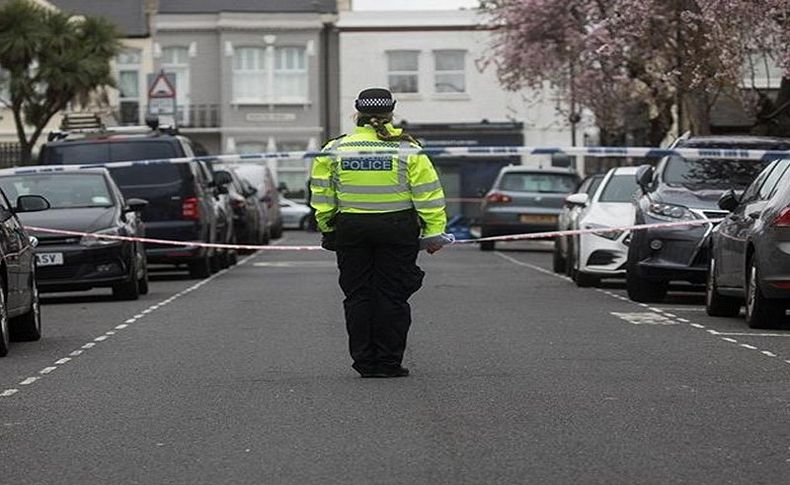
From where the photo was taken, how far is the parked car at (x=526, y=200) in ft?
122

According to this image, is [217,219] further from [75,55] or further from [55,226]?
[75,55]

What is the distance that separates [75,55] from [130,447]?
35202 millimetres

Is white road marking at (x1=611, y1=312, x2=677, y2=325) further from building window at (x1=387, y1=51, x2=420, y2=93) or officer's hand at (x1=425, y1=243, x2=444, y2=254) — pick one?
building window at (x1=387, y1=51, x2=420, y2=93)

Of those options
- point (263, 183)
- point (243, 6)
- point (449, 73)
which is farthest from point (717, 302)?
point (243, 6)

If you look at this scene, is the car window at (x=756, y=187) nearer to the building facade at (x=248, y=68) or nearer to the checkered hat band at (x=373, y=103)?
the checkered hat band at (x=373, y=103)

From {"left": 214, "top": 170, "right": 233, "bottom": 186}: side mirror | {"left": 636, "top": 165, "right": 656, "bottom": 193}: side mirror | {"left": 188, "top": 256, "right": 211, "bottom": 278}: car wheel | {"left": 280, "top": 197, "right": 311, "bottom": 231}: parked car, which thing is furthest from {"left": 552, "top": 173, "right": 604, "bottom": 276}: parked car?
{"left": 280, "top": 197, "right": 311, "bottom": 231}: parked car

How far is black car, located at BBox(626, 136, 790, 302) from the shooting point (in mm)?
19109

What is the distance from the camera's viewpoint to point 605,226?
22.8m

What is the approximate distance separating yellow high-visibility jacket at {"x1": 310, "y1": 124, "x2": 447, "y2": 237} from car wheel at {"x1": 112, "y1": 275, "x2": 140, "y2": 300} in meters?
8.58

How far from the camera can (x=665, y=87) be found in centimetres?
3444

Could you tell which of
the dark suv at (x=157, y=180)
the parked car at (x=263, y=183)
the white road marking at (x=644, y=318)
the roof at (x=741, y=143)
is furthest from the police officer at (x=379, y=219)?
the parked car at (x=263, y=183)

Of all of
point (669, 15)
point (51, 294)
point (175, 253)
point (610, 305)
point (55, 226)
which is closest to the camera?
point (610, 305)

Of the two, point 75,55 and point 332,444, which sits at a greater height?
point 75,55

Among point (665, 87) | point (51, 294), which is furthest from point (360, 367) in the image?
point (665, 87)
